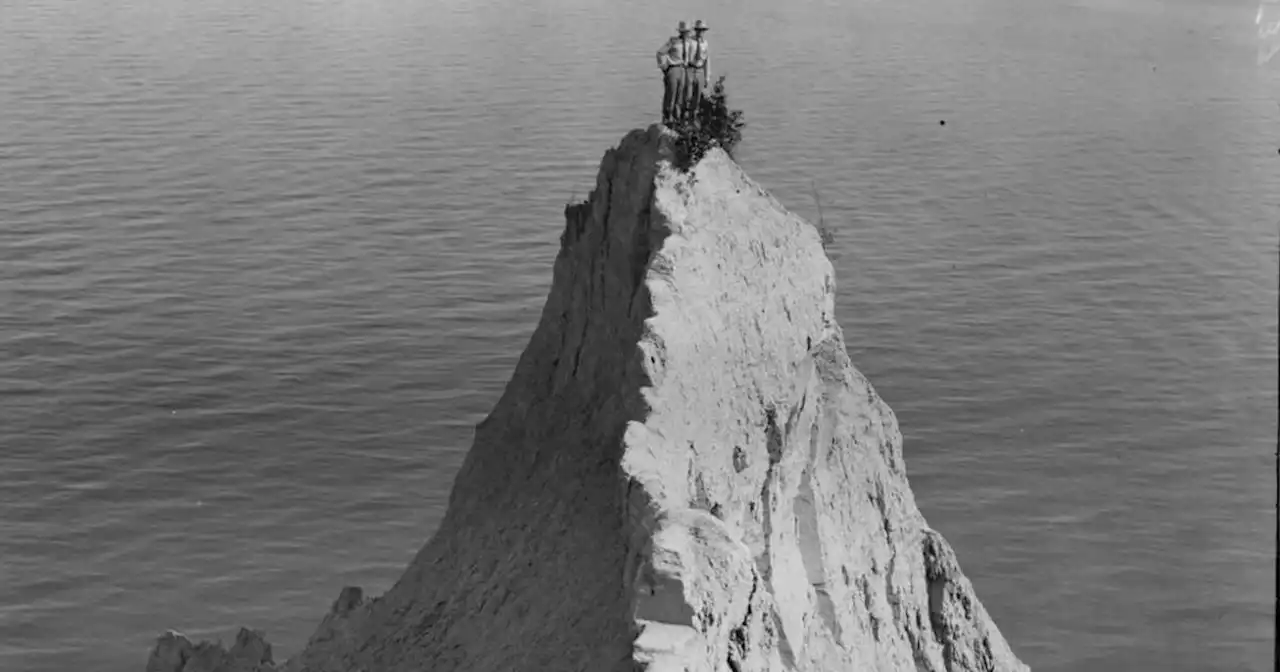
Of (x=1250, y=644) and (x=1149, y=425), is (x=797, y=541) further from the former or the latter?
(x=1149, y=425)

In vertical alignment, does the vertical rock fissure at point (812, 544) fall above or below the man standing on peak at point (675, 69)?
below

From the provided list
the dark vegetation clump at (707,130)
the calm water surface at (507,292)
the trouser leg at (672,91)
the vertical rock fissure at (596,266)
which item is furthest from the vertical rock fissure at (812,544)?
the calm water surface at (507,292)

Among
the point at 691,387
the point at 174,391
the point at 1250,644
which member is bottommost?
the point at 1250,644

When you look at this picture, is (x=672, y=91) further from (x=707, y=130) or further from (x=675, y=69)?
(x=707, y=130)

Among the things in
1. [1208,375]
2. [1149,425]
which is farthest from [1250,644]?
[1208,375]

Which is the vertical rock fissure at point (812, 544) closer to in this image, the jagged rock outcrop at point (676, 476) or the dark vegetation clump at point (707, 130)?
Result: the jagged rock outcrop at point (676, 476)

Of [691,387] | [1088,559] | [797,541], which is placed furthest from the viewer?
[1088,559]

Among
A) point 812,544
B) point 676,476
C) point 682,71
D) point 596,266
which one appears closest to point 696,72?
point 682,71
